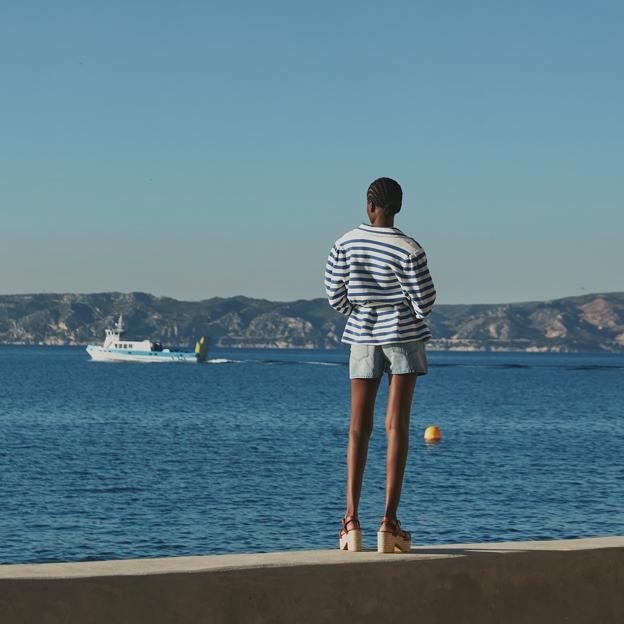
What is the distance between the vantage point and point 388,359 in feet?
21.4

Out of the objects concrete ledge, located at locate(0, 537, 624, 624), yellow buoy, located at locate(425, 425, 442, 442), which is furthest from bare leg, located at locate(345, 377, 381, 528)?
yellow buoy, located at locate(425, 425, 442, 442)

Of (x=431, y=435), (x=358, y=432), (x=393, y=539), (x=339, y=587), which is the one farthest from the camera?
(x=431, y=435)

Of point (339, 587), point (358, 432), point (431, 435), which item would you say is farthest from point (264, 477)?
point (339, 587)

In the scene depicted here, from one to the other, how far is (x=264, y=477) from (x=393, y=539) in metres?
42.1

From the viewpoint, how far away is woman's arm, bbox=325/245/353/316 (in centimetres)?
670

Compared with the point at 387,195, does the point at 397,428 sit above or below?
below

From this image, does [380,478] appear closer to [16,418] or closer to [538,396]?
[16,418]

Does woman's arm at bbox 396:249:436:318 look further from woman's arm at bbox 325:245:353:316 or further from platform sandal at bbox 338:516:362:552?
platform sandal at bbox 338:516:362:552

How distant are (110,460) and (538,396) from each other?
84.8m

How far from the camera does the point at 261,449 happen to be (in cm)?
6222

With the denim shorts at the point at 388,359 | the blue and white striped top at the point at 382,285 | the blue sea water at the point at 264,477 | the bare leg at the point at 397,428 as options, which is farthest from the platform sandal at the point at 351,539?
the blue sea water at the point at 264,477

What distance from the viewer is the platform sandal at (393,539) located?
620cm

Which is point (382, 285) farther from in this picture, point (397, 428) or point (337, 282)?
point (397, 428)

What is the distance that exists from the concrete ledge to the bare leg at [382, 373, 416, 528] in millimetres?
471
